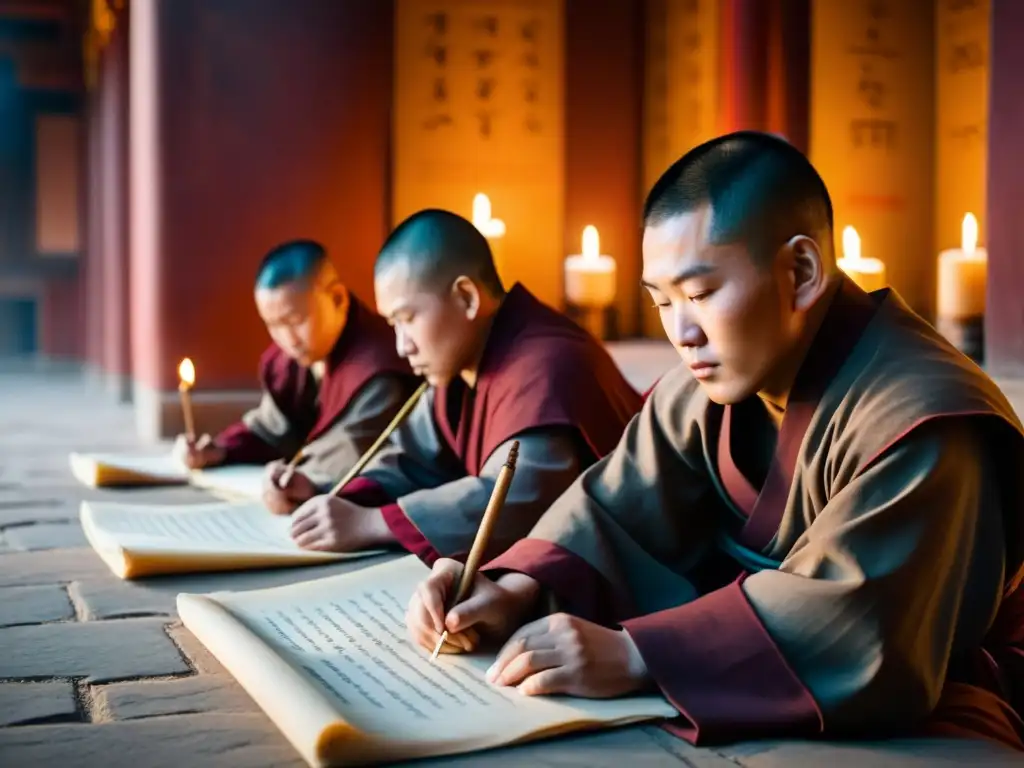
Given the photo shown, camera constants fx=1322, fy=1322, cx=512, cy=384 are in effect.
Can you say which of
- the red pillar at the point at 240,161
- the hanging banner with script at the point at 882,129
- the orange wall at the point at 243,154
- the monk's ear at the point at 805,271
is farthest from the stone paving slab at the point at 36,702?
the hanging banner with script at the point at 882,129

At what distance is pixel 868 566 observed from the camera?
1.41 meters

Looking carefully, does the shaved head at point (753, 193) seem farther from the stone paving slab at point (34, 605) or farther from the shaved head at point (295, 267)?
the shaved head at point (295, 267)

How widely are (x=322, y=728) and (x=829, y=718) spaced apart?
54 centimetres

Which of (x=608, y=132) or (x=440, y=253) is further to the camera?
(x=608, y=132)

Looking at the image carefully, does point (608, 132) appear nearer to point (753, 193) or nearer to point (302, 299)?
point (302, 299)

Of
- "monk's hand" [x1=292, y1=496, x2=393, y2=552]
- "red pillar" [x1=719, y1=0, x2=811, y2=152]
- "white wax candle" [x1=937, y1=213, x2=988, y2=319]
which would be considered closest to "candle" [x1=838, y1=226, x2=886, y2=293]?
"white wax candle" [x1=937, y1=213, x2=988, y2=319]

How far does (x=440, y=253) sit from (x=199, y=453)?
150 cm

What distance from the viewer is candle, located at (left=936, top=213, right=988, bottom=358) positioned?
344 cm

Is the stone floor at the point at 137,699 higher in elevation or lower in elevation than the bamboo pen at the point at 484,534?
lower

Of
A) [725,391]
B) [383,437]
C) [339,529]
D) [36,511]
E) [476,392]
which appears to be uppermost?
[725,391]

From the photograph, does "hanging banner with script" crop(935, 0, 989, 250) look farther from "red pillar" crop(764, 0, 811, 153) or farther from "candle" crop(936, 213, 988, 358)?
"candle" crop(936, 213, 988, 358)

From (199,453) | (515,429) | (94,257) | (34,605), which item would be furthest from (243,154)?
(94,257)

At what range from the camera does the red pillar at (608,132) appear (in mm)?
6180

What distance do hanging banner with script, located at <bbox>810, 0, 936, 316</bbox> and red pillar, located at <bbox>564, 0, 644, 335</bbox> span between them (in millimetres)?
1322
